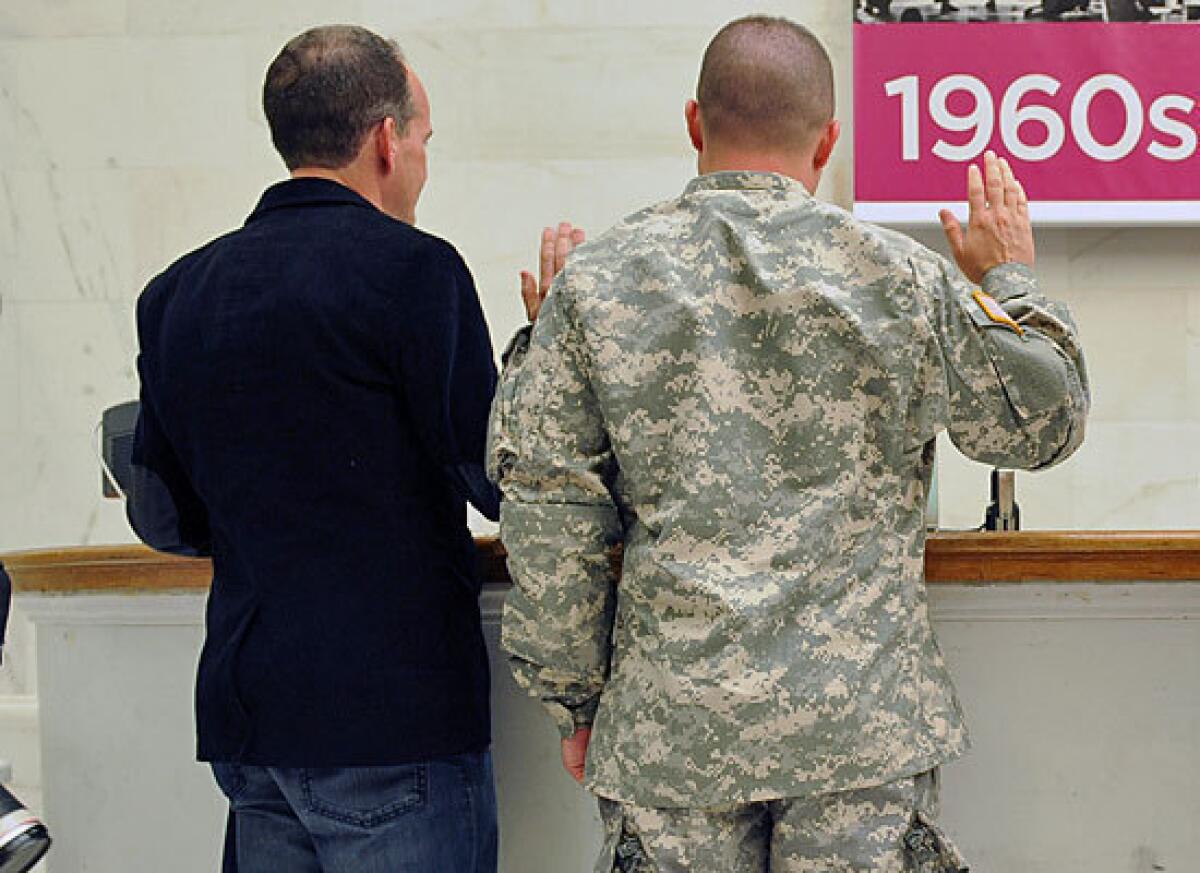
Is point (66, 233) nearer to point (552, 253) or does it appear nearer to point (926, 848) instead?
point (552, 253)

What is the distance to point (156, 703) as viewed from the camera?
2.62 metres

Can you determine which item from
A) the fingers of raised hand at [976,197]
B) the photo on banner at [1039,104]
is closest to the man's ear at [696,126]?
the fingers of raised hand at [976,197]

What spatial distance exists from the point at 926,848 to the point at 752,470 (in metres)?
0.47

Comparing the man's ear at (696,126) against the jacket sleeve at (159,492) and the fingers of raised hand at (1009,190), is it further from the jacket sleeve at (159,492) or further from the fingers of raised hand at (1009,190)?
the jacket sleeve at (159,492)

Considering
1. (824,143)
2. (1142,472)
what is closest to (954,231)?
(824,143)

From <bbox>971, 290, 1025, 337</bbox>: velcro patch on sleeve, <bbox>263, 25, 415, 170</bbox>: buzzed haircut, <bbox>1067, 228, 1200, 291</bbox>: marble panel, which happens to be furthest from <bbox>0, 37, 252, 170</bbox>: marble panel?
<bbox>971, 290, 1025, 337</bbox>: velcro patch on sleeve

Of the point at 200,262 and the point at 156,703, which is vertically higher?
the point at 200,262

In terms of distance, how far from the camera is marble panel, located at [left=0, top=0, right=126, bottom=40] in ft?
18.0

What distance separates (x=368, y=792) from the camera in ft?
6.91

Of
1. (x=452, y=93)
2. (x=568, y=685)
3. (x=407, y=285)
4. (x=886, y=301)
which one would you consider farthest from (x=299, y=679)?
(x=452, y=93)

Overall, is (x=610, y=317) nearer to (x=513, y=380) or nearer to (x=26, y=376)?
(x=513, y=380)

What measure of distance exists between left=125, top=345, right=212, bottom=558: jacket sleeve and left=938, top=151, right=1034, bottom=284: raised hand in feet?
3.46

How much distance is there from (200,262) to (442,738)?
0.68 m

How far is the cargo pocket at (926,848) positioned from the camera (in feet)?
6.42
